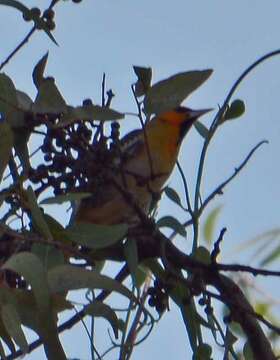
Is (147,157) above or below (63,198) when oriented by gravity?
above

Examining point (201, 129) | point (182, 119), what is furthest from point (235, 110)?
point (182, 119)

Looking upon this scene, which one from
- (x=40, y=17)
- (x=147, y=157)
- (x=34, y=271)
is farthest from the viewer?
(x=147, y=157)

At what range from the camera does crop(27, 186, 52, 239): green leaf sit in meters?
1.26

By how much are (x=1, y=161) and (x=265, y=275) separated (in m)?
0.34

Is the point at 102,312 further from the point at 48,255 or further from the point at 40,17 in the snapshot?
the point at 40,17

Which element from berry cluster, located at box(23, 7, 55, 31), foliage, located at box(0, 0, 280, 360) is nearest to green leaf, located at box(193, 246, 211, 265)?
foliage, located at box(0, 0, 280, 360)

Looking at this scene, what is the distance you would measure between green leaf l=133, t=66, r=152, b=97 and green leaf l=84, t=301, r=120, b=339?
0.86 ft

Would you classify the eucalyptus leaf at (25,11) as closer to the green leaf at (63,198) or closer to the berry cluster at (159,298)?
the green leaf at (63,198)

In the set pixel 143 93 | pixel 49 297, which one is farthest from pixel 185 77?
pixel 49 297

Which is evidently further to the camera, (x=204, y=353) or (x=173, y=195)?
(x=173, y=195)

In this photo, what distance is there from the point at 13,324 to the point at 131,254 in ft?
0.89

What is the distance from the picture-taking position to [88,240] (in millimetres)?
1327

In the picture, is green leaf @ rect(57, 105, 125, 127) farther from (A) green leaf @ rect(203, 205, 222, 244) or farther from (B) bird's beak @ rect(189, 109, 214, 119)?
(B) bird's beak @ rect(189, 109, 214, 119)

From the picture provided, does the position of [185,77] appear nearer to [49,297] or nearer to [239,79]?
[239,79]
